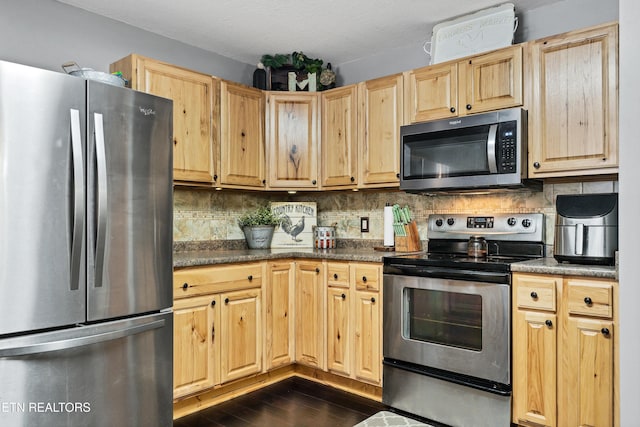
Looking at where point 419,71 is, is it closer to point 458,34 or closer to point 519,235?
point 458,34

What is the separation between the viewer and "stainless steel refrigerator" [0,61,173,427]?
1.75 metres

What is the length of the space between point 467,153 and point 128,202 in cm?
192

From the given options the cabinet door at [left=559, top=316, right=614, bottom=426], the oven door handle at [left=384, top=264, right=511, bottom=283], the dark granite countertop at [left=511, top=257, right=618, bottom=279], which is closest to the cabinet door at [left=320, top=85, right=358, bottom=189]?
the oven door handle at [left=384, top=264, right=511, bottom=283]

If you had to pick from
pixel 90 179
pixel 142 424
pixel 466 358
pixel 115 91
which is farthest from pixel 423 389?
pixel 115 91

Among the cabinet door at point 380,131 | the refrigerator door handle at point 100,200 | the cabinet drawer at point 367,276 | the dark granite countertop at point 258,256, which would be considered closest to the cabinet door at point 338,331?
the cabinet drawer at point 367,276

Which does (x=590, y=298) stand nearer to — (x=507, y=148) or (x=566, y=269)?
(x=566, y=269)

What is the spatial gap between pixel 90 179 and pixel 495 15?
249cm

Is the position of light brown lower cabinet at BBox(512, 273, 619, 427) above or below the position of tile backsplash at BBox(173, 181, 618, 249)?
below

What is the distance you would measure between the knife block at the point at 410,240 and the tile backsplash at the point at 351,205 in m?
0.13

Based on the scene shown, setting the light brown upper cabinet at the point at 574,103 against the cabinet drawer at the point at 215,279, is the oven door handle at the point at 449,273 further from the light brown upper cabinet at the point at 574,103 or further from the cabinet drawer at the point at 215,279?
the cabinet drawer at the point at 215,279

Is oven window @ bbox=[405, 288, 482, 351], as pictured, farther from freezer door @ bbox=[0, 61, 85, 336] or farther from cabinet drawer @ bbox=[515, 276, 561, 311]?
freezer door @ bbox=[0, 61, 85, 336]

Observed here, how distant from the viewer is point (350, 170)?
3.36m

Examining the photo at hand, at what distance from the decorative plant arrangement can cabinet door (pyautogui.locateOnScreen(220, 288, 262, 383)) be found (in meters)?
1.65

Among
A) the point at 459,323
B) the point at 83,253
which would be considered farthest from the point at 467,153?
the point at 83,253
